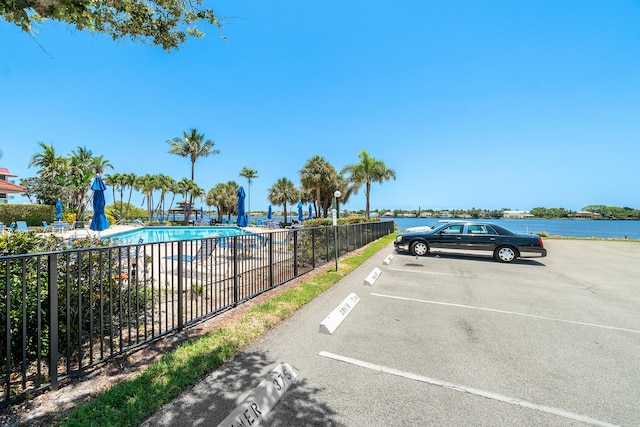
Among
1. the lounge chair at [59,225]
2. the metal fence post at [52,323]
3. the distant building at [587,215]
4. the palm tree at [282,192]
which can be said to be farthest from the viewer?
the distant building at [587,215]

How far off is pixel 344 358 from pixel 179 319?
2.47 m

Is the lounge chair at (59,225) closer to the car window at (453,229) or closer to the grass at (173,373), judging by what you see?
the grass at (173,373)

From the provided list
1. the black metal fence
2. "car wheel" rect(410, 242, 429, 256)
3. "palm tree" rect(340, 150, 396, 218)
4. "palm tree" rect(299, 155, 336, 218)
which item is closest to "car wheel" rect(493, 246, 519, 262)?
"car wheel" rect(410, 242, 429, 256)

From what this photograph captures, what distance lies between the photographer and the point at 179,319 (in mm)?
3814

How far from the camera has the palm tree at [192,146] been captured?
39.6m

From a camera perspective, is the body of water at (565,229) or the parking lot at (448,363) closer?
the parking lot at (448,363)

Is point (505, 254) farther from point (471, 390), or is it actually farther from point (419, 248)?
point (471, 390)

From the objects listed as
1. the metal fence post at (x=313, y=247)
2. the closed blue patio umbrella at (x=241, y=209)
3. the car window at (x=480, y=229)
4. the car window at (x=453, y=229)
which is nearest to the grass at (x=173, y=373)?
the metal fence post at (x=313, y=247)

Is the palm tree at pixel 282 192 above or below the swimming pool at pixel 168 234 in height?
above

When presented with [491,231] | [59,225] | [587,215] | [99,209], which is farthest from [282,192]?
[587,215]

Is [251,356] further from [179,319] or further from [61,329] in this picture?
[61,329]

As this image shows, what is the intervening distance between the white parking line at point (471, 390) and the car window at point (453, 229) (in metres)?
9.48

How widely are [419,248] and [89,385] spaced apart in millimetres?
11193

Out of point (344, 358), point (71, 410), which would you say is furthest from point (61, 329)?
point (344, 358)
